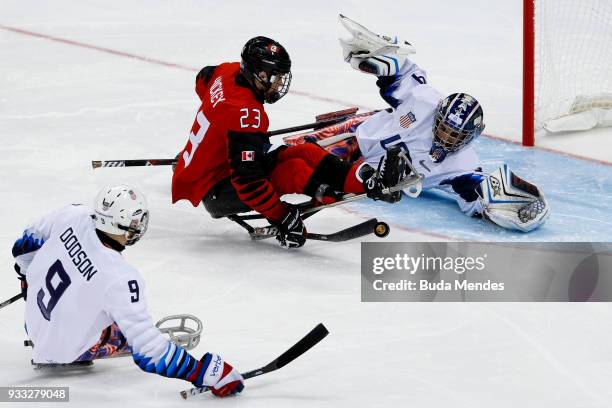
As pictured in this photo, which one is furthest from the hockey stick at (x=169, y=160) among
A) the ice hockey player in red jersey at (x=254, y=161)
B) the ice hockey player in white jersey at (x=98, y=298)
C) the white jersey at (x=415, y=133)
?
the ice hockey player in white jersey at (x=98, y=298)

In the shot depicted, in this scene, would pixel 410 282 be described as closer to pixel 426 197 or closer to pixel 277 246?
pixel 277 246

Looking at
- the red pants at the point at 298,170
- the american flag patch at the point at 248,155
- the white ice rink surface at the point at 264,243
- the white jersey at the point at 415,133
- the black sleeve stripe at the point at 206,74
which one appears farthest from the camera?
the white jersey at the point at 415,133

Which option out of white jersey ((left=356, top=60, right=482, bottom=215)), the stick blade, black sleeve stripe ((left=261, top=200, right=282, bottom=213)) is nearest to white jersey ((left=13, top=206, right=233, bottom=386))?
the stick blade

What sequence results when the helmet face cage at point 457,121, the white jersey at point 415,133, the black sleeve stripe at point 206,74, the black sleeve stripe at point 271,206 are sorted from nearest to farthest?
the black sleeve stripe at point 271,206
the helmet face cage at point 457,121
the black sleeve stripe at point 206,74
the white jersey at point 415,133

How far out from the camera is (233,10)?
1073 centimetres

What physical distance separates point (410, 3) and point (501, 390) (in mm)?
6805

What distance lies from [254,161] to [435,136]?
46.0 inches

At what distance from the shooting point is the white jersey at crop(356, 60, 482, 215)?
6.38 metres

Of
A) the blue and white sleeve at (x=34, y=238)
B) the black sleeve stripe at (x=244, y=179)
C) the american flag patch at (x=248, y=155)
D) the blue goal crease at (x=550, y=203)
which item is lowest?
the blue goal crease at (x=550, y=203)

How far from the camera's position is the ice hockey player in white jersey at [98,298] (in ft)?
13.3

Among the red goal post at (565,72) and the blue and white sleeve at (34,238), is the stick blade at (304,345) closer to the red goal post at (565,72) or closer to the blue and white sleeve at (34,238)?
the blue and white sleeve at (34,238)

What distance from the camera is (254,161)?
18.4ft

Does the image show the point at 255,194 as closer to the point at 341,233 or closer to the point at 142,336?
the point at 341,233

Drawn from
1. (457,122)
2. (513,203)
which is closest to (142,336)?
(457,122)
